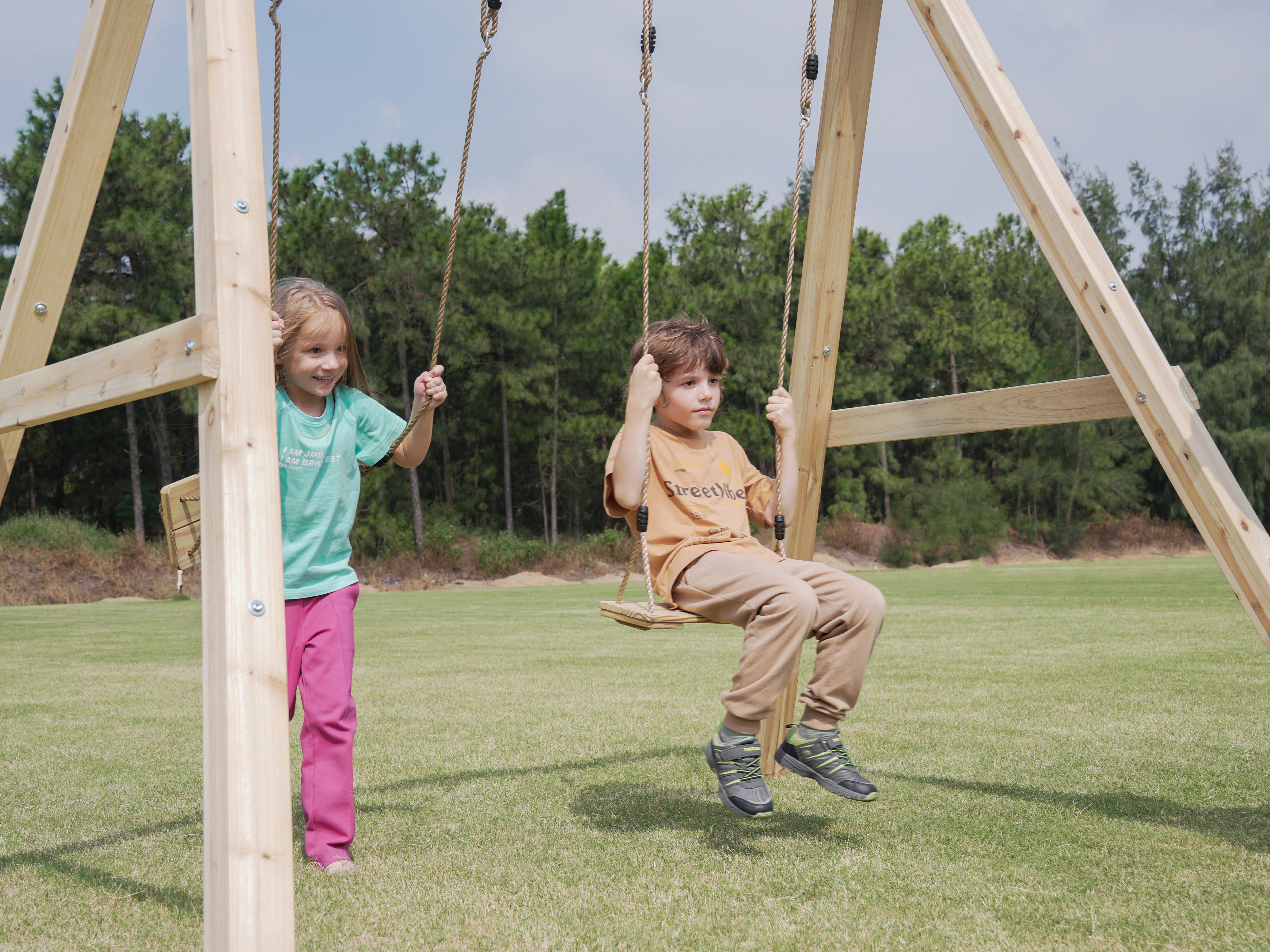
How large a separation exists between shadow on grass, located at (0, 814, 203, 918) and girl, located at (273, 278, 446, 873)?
49cm

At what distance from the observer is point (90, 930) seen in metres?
3.00

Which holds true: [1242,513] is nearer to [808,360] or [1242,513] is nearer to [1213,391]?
[808,360]

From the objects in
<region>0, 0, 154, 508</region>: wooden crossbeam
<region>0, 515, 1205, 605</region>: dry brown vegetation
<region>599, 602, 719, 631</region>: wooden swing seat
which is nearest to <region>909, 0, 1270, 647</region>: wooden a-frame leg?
<region>599, 602, 719, 631</region>: wooden swing seat

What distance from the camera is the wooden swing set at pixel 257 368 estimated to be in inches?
85.5

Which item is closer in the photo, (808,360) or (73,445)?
(808,360)

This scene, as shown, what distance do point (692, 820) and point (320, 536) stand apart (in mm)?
1824

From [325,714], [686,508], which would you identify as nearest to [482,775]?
[325,714]

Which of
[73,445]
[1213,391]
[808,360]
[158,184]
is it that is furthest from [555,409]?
[808,360]

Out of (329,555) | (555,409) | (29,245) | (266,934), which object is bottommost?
(266,934)

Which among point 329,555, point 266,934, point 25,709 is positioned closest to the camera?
point 266,934

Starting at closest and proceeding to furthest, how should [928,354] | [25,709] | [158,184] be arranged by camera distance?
1. [25,709]
2. [158,184]
3. [928,354]

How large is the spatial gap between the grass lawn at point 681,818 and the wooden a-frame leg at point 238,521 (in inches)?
34.6

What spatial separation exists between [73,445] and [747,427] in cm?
2519

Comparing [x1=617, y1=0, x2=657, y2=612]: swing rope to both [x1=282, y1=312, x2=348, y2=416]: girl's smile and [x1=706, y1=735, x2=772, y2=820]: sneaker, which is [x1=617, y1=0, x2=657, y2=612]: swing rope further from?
[x1=282, y1=312, x2=348, y2=416]: girl's smile
